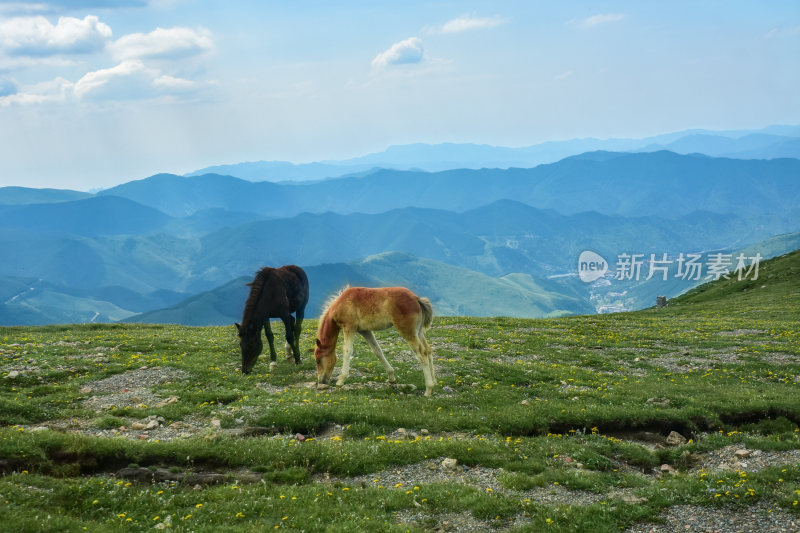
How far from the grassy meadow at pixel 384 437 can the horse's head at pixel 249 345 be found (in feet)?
3.41

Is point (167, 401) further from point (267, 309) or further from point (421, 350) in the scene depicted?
point (421, 350)

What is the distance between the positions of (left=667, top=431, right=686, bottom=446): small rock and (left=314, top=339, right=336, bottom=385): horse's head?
39.7 feet

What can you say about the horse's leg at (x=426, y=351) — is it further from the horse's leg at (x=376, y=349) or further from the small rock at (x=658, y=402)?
the small rock at (x=658, y=402)

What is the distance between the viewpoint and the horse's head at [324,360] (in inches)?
824

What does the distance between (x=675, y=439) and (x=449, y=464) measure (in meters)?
8.08

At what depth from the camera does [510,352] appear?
29.9 m

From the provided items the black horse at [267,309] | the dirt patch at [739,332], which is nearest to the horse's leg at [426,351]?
the black horse at [267,309]

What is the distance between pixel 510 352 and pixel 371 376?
10462mm

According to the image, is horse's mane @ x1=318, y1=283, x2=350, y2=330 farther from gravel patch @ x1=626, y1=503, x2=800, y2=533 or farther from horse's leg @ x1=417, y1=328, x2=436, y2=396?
gravel patch @ x1=626, y1=503, x2=800, y2=533

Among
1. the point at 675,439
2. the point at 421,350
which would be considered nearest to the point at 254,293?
the point at 421,350

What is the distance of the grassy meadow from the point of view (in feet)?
37.0

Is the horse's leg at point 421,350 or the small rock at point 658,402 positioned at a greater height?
the horse's leg at point 421,350

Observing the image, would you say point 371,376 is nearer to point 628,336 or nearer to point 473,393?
point 473,393

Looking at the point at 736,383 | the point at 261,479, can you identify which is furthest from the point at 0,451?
the point at 736,383
